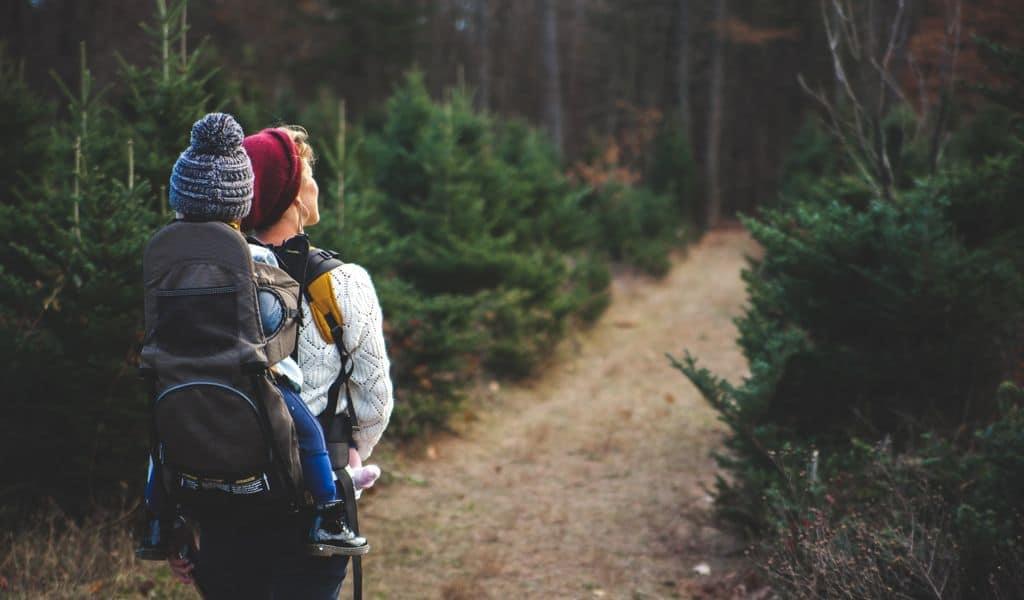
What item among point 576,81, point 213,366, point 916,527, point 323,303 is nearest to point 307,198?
point 323,303

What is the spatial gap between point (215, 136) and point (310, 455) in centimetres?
98

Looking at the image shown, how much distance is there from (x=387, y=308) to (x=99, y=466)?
2948mm

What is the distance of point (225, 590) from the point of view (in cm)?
245

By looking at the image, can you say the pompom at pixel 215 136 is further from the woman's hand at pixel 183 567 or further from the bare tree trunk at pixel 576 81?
the bare tree trunk at pixel 576 81

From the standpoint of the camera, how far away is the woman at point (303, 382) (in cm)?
244

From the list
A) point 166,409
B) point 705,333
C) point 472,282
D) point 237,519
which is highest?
point 166,409

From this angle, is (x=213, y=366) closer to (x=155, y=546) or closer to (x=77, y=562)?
(x=155, y=546)

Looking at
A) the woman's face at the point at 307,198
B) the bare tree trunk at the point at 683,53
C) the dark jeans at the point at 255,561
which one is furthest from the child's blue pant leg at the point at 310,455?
the bare tree trunk at the point at 683,53

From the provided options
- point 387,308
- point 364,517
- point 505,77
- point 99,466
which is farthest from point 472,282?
point 505,77

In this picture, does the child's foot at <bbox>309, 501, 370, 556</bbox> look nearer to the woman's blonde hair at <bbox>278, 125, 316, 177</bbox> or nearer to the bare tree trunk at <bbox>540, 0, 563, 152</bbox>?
the woman's blonde hair at <bbox>278, 125, 316, 177</bbox>

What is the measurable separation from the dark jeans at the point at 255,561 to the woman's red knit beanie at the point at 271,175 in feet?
3.10

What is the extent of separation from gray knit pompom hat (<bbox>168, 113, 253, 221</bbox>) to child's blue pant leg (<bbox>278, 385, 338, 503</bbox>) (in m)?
0.56

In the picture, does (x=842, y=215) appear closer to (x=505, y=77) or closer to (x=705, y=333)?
(x=705, y=333)

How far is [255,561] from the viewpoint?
8.02ft
